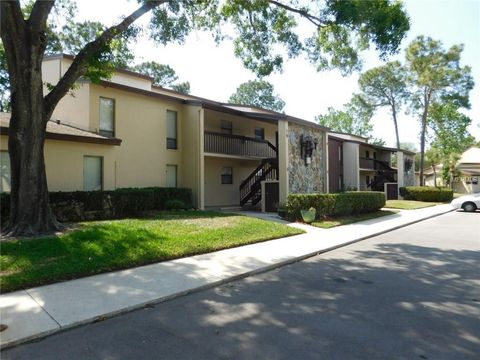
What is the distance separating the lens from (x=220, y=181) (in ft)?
71.9

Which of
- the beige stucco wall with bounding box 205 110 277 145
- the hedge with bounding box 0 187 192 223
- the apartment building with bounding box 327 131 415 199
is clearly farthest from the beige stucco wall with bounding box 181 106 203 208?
the apartment building with bounding box 327 131 415 199

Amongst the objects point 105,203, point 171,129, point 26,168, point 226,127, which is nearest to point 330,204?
point 171,129

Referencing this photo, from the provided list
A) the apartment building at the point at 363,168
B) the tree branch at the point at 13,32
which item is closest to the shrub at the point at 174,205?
the tree branch at the point at 13,32

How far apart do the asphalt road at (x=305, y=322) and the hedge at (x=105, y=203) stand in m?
8.48

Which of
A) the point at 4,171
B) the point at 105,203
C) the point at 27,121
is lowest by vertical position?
the point at 105,203

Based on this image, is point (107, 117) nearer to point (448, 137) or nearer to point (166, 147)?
point (166, 147)

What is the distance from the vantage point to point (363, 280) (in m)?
7.23

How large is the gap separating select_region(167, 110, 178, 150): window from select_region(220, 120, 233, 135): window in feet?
12.5

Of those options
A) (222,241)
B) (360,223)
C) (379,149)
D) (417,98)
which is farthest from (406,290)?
(417,98)

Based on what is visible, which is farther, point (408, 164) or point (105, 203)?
point (408, 164)

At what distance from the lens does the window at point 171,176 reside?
747 inches

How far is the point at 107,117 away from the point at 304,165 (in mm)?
9989

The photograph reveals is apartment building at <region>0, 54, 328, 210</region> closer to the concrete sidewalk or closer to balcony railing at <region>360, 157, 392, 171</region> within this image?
the concrete sidewalk

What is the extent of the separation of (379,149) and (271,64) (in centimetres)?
2694
